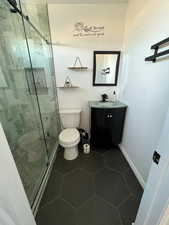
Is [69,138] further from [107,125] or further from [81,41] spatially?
[81,41]

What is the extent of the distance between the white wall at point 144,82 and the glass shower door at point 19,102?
1.39m

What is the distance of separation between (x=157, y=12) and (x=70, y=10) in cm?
130

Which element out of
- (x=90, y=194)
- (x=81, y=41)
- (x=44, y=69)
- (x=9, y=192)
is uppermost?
(x=81, y=41)

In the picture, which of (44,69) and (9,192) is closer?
(9,192)

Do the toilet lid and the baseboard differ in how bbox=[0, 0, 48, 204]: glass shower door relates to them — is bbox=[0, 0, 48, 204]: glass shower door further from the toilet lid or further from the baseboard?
the baseboard

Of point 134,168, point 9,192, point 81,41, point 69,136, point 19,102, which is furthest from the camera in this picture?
point 81,41

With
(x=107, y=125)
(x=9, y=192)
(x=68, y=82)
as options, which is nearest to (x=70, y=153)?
(x=107, y=125)

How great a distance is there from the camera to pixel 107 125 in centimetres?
196

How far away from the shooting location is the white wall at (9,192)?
1.66ft

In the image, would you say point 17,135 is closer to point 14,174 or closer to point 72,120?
point 14,174

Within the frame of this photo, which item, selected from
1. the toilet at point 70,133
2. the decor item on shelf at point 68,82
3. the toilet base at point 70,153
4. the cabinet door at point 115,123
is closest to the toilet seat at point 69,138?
the toilet at point 70,133

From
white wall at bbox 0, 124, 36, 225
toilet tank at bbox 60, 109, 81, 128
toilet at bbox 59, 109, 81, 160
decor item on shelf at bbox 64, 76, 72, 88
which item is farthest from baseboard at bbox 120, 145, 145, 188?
decor item on shelf at bbox 64, 76, 72, 88

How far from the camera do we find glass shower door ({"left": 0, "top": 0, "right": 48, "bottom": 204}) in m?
1.11

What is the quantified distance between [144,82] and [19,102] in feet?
4.95
